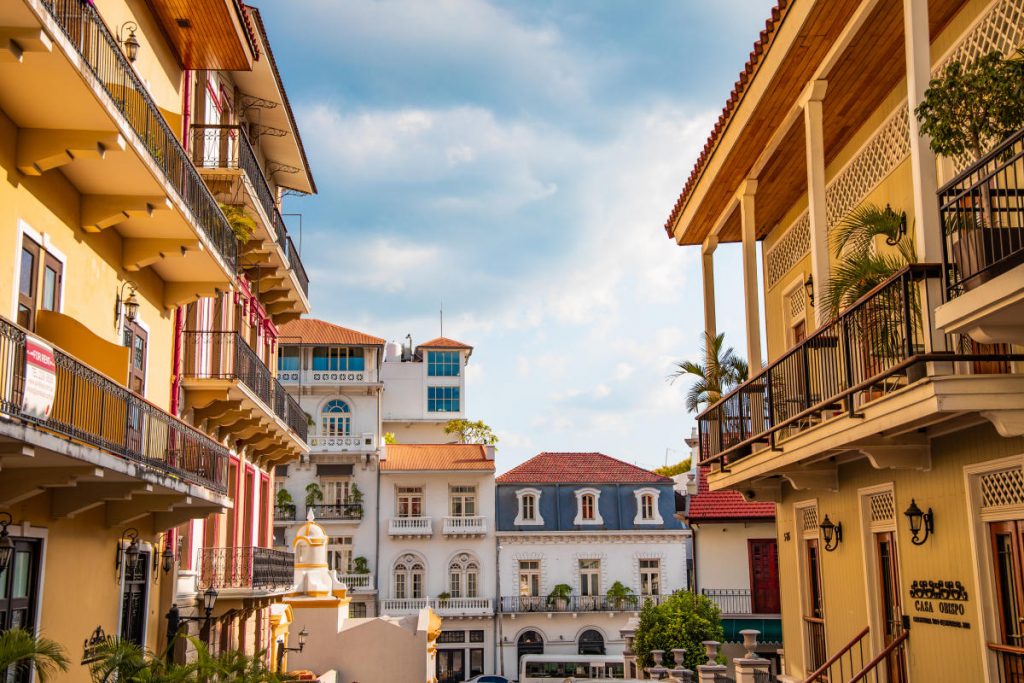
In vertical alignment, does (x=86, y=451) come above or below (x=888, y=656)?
above

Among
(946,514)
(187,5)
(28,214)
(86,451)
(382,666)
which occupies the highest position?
(187,5)

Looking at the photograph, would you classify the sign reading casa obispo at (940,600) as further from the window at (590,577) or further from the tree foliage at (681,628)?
the window at (590,577)

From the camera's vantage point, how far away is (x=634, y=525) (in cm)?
5350

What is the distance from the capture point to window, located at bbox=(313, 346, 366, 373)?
57688 mm

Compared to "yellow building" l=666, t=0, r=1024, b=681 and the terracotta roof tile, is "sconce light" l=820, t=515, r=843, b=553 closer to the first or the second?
"yellow building" l=666, t=0, r=1024, b=681

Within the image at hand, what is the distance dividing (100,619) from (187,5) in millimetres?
8858

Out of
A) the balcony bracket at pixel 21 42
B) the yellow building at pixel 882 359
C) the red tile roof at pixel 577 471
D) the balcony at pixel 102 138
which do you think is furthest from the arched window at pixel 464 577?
the balcony bracket at pixel 21 42

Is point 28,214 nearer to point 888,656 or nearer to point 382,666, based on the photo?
point 888,656

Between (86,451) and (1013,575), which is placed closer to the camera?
(1013,575)

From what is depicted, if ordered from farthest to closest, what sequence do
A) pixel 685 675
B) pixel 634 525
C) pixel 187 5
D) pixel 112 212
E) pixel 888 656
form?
pixel 634 525, pixel 685 675, pixel 187 5, pixel 112 212, pixel 888 656

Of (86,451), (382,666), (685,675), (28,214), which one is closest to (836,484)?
(685,675)

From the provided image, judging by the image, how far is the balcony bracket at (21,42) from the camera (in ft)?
32.1

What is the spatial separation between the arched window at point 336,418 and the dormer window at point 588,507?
39.6 ft

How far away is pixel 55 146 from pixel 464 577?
4314 cm
